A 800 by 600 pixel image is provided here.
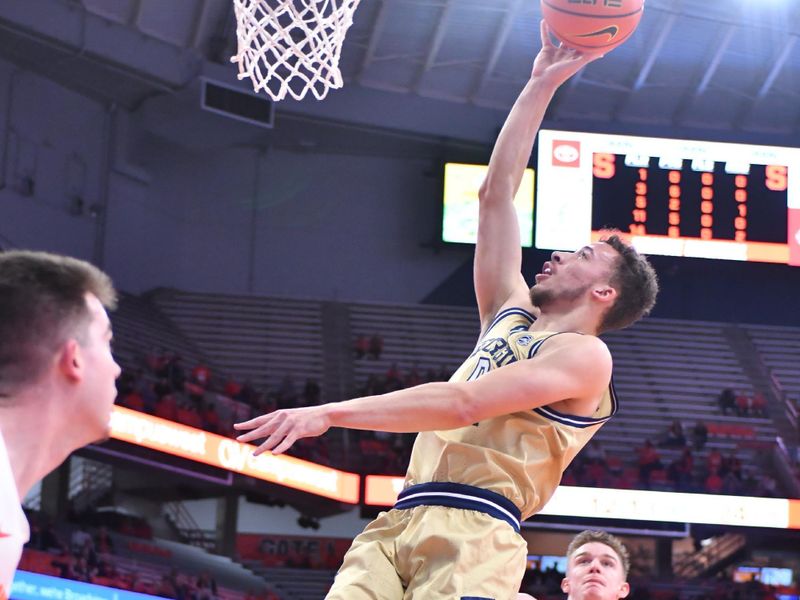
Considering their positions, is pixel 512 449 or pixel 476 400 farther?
pixel 512 449

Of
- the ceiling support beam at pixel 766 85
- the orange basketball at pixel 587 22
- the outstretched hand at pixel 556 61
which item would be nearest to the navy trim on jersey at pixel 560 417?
the outstretched hand at pixel 556 61

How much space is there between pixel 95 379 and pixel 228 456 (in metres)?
13.6

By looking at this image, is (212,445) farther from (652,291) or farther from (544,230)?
(652,291)

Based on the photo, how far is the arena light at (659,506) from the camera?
1686cm

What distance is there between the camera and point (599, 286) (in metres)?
4.20

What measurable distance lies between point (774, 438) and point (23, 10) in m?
13.1

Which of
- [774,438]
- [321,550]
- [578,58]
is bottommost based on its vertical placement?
[578,58]

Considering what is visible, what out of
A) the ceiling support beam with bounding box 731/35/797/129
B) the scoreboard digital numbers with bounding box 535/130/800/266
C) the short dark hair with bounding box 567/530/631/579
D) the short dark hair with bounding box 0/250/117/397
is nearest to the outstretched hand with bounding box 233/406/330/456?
the short dark hair with bounding box 0/250/117/397

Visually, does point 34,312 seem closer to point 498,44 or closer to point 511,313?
point 511,313

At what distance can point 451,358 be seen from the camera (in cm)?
2078

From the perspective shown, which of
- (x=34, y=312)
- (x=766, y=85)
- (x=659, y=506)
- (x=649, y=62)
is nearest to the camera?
(x=34, y=312)

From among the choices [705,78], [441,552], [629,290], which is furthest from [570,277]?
[705,78]

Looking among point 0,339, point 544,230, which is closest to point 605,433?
point 544,230

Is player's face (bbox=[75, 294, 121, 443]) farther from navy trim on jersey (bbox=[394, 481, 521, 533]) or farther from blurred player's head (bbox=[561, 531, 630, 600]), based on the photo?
blurred player's head (bbox=[561, 531, 630, 600])
